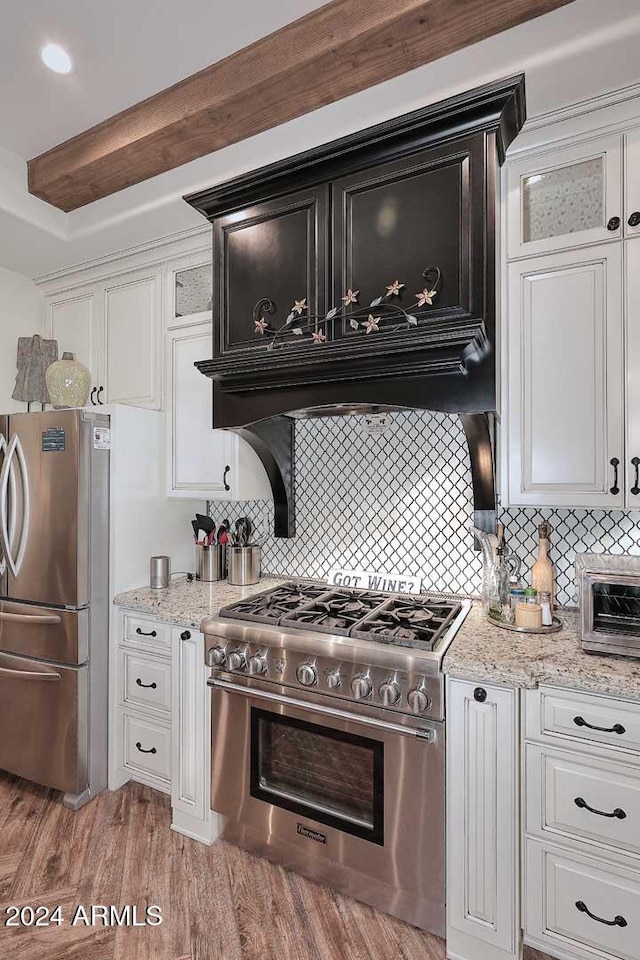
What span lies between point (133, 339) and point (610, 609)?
2.56 metres

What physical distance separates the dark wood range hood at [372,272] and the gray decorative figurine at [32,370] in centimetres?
147

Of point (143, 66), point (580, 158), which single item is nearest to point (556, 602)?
point (580, 158)

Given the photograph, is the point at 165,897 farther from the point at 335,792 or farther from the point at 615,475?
the point at 615,475

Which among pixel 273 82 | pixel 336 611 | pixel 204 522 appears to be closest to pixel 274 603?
pixel 336 611

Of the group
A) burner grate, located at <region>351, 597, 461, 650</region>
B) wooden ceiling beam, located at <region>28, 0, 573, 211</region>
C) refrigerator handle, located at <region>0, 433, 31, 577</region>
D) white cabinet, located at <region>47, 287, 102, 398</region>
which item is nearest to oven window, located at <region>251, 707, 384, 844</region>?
burner grate, located at <region>351, 597, 461, 650</region>

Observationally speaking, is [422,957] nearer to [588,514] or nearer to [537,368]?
[588,514]

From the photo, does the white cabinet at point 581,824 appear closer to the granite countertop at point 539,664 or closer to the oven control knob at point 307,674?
the granite countertop at point 539,664

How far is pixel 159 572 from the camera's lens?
7.98ft

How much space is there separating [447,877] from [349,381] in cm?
164

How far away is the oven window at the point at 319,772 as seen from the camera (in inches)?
64.6

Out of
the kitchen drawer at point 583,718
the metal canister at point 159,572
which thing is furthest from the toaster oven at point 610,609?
the metal canister at point 159,572

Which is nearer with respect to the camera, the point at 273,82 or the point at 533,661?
the point at 533,661

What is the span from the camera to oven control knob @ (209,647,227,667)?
6.23 ft

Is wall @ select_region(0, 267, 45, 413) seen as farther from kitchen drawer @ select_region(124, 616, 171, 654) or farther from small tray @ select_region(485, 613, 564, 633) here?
small tray @ select_region(485, 613, 564, 633)
